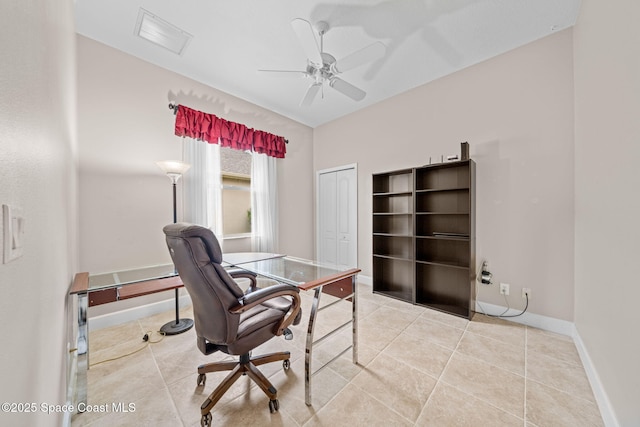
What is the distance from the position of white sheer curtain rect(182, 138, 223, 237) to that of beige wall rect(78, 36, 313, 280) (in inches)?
7.1

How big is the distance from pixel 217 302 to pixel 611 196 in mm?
2400

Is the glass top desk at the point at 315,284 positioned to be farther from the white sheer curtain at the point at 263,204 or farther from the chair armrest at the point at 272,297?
the white sheer curtain at the point at 263,204

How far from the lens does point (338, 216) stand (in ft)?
13.9

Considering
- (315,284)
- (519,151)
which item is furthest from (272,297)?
(519,151)

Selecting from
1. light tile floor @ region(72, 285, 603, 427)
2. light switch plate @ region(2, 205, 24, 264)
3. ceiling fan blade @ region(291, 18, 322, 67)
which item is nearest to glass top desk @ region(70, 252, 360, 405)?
light tile floor @ region(72, 285, 603, 427)

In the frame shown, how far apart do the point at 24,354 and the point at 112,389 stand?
1.48m

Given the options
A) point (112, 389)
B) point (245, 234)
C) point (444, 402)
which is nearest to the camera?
point (444, 402)

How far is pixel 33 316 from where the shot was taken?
0.68 metres

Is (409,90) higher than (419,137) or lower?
higher

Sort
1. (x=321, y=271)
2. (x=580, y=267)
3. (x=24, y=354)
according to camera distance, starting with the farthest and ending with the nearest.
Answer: (x=580, y=267) → (x=321, y=271) → (x=24, y=354)

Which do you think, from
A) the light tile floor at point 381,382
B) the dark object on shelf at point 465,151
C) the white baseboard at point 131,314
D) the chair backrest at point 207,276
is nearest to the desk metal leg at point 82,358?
the light tile floor at point 381,382

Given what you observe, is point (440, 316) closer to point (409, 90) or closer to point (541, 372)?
point (541, 372)

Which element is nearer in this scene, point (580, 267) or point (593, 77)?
point (593, 77)

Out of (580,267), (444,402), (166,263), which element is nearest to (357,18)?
(580,267)
